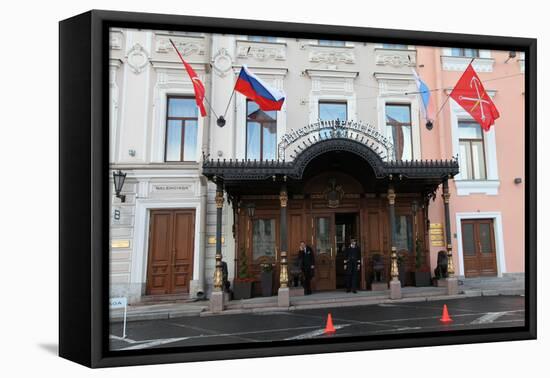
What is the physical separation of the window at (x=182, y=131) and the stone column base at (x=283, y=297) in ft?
8.54

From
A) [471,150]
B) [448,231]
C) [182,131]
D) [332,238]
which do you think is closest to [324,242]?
[332,238]

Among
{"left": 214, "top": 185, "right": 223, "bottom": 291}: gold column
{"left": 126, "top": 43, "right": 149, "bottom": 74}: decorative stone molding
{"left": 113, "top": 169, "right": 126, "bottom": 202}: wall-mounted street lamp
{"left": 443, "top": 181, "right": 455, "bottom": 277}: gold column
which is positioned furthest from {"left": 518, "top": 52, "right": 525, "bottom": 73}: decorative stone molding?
{"left": 113, "top": 169, "right": 126, "bottom": 202}: wall-mounted street lamp

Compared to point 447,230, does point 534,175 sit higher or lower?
higher

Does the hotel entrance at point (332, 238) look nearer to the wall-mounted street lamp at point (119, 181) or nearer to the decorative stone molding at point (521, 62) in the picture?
the decorative stone molding at point (521, 62)

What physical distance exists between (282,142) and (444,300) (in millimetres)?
3704

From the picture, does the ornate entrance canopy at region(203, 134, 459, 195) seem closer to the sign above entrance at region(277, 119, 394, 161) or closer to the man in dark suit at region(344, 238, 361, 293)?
the sign above entrance at region(277, 119, 394, 161)

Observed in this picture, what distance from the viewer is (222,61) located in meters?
6.54

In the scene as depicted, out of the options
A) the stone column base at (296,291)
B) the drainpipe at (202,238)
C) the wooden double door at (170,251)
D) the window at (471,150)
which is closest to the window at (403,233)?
the window at (471,150)

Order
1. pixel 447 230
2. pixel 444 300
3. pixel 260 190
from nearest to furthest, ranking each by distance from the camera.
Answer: pixel 444 300
pixel 447 230
pixel 260 190

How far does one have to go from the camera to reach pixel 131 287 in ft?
18.4

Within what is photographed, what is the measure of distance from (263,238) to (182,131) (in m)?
2.55

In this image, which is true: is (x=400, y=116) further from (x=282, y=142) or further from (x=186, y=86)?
(x=186, y=86)

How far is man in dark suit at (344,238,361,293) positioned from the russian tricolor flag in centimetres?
295

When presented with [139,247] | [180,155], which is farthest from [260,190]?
[139,247]
